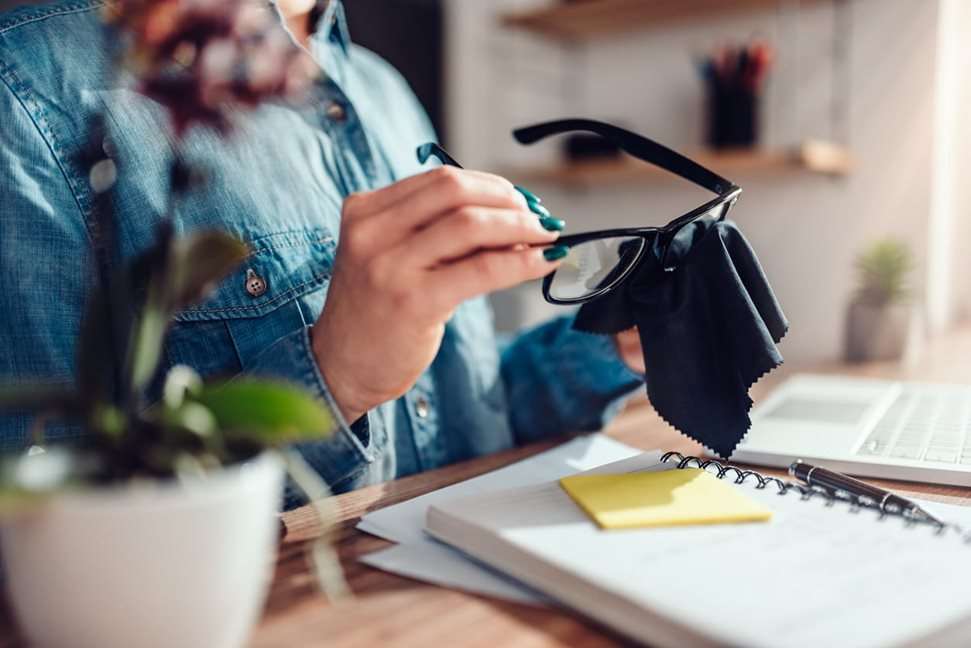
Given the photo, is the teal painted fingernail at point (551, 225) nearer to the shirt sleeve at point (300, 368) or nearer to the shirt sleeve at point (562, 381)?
the shirt sleeve at point (300, 368)

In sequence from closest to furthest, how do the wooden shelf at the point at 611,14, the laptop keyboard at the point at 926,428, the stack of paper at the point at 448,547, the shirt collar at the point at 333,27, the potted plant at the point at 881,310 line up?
the stack of paper at the point at 448,547, the laptop keyboard at the point at 926,428, the shirt collar at the point at 333,27, the potted plant at the point at 881,310, the wooden shelf at the point at 611,14

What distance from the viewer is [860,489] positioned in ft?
1.64

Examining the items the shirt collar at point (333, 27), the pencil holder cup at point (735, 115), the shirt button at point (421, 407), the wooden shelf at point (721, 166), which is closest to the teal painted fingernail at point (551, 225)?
the shirt button at point (421, 407)

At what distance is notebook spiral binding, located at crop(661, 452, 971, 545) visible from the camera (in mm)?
436

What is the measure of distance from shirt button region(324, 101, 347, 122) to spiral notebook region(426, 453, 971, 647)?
502 mm

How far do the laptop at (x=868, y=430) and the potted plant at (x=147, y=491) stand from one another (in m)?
0.47

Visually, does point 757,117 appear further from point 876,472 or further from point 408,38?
point 876,472

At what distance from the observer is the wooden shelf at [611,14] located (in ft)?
4.89

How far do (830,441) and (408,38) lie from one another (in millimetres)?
1384

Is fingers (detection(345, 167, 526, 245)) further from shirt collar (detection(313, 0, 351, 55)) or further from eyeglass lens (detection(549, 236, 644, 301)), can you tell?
shirt collar (detection(313, 0, 351, 55))

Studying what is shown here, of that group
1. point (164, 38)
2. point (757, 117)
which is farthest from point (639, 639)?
point (757, 117)

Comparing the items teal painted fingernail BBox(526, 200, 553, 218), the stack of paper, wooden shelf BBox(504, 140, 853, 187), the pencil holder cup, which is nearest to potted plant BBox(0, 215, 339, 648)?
the stack of paper

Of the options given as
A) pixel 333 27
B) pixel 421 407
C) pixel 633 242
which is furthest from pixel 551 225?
pixel 333 27

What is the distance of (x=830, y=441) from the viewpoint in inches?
27.1
